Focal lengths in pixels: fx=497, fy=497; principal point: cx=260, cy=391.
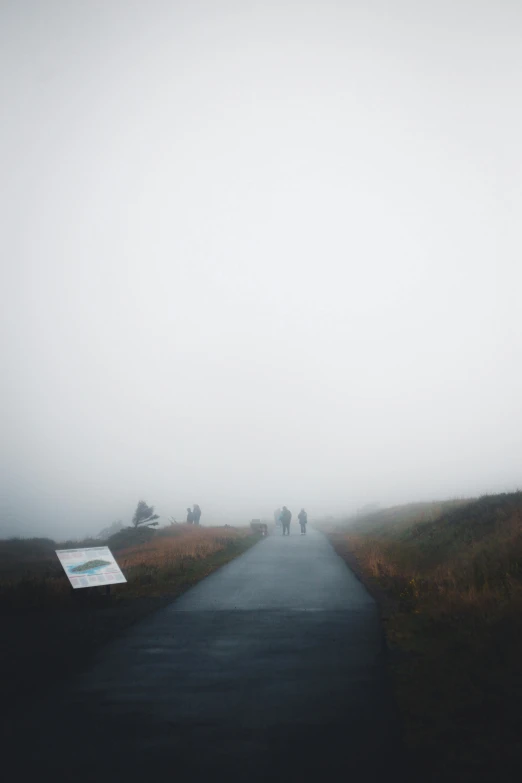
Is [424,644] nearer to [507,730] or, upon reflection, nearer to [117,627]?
[507,730]

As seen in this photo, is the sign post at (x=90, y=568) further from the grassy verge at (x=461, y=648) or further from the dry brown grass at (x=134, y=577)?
the grassy verge at (x=461, y=648)

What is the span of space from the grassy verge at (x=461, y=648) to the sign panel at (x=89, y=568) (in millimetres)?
8339

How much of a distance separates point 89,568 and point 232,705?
32.4 feet

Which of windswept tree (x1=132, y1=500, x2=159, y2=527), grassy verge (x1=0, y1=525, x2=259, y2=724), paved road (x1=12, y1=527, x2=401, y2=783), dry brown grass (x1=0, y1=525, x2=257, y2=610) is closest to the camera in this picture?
paved road (x1=12, y1=527, x2=401, y2=783)

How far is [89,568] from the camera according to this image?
51.8 feet

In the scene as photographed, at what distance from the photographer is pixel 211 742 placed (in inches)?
243

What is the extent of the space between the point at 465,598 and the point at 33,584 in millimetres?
13904

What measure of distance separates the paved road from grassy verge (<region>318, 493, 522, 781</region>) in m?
0.49

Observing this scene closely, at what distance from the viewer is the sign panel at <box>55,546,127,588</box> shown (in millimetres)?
15227

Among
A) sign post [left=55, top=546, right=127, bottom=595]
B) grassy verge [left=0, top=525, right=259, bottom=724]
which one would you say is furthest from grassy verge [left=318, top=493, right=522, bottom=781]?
sign post [left=55, top=546, right=127, bottom=595]

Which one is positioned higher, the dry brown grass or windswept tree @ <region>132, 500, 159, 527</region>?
windswept tree @ <region>132, 500, 159, 527</region>

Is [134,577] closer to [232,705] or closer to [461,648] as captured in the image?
[232,705]

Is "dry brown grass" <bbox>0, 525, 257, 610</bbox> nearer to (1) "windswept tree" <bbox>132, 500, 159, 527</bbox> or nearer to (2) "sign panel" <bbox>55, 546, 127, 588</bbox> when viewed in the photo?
(2) "sign panel" <bbox>55, 546, 127, 588</bbox>

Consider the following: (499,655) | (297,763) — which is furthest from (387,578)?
(297,763)
